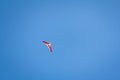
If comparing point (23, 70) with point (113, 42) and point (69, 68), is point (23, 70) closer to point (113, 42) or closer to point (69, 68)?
point (69, 68)

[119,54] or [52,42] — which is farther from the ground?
[52,42]

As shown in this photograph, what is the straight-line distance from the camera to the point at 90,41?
6.45 ft

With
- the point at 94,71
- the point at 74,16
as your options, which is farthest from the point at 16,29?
the point at 94,71

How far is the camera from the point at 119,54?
1.99m

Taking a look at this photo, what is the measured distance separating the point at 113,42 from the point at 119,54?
14cm

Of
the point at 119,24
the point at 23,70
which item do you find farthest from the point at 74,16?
the point at 23,70

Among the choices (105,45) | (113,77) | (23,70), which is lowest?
(113,77)

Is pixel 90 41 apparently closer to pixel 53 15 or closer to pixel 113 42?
pixel 113 42

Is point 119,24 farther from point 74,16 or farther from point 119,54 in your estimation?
point 74,16

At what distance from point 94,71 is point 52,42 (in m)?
0.53

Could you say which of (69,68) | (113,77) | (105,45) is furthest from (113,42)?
(69,68)

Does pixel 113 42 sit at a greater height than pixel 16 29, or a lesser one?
lesser

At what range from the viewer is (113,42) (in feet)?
6.49

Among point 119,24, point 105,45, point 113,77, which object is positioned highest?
point 119,24
